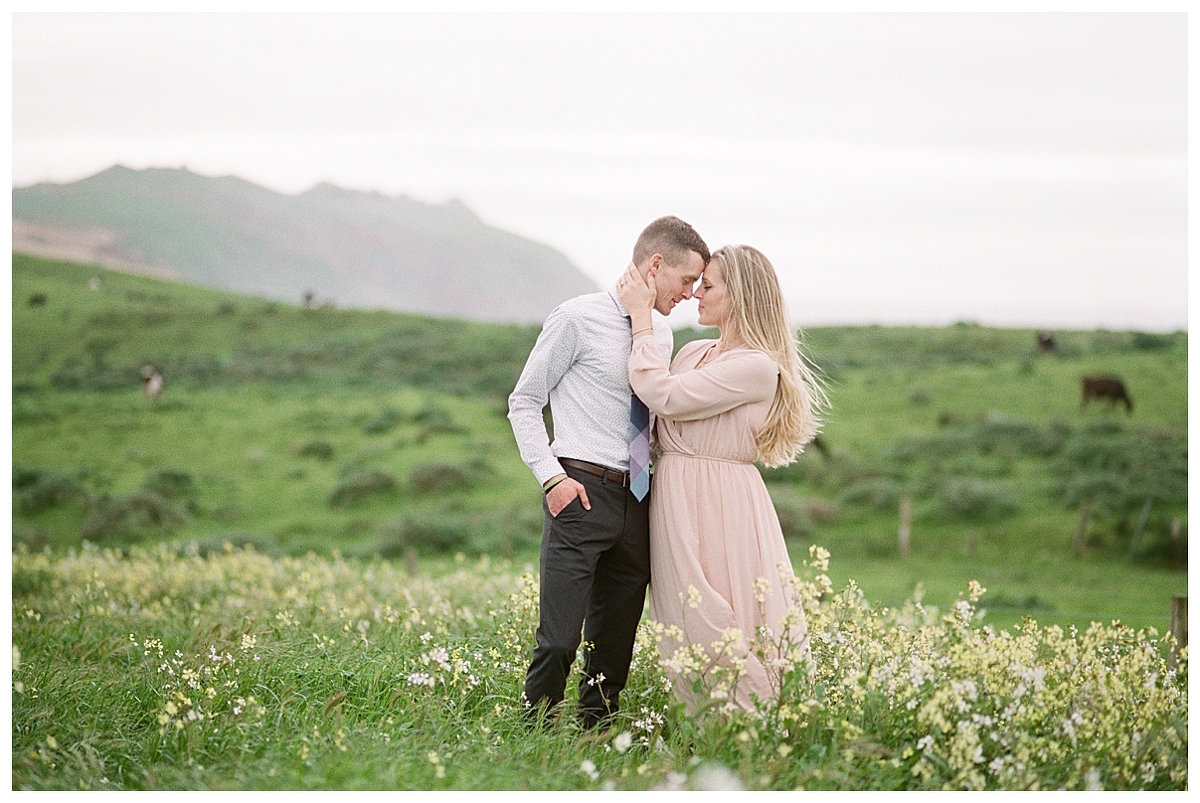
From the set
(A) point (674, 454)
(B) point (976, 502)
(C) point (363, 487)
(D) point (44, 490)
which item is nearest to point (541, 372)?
(A) point (674, 454)

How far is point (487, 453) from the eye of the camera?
29141mm

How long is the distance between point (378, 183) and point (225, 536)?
3758 cm

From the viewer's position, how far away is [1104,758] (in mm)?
4473

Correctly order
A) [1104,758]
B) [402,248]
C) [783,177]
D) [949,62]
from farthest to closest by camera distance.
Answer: [402,248], [783,177], [949,62], [1104,758]

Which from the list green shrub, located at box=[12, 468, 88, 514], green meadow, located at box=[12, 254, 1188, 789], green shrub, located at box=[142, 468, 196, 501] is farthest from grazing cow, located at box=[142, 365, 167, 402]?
green shrub, located at box=[142, 468, 196, 501]

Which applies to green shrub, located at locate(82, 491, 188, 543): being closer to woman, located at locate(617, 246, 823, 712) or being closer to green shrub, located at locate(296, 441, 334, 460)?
green shrub, located at locate(296, 441, 334, 460)

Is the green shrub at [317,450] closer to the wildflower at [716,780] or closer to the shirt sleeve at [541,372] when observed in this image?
the shirt sleeve at [541,372]

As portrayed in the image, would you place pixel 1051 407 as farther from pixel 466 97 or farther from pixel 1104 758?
pixel 1104 758

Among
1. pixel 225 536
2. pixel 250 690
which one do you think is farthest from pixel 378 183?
pixel 250 690

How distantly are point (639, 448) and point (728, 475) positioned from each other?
467 mm

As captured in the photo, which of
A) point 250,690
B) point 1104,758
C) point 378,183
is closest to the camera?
point 1104,758

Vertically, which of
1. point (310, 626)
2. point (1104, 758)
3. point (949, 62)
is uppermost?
point (949, 62)

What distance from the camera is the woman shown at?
4730mm

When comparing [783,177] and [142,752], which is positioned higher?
[783,177]
